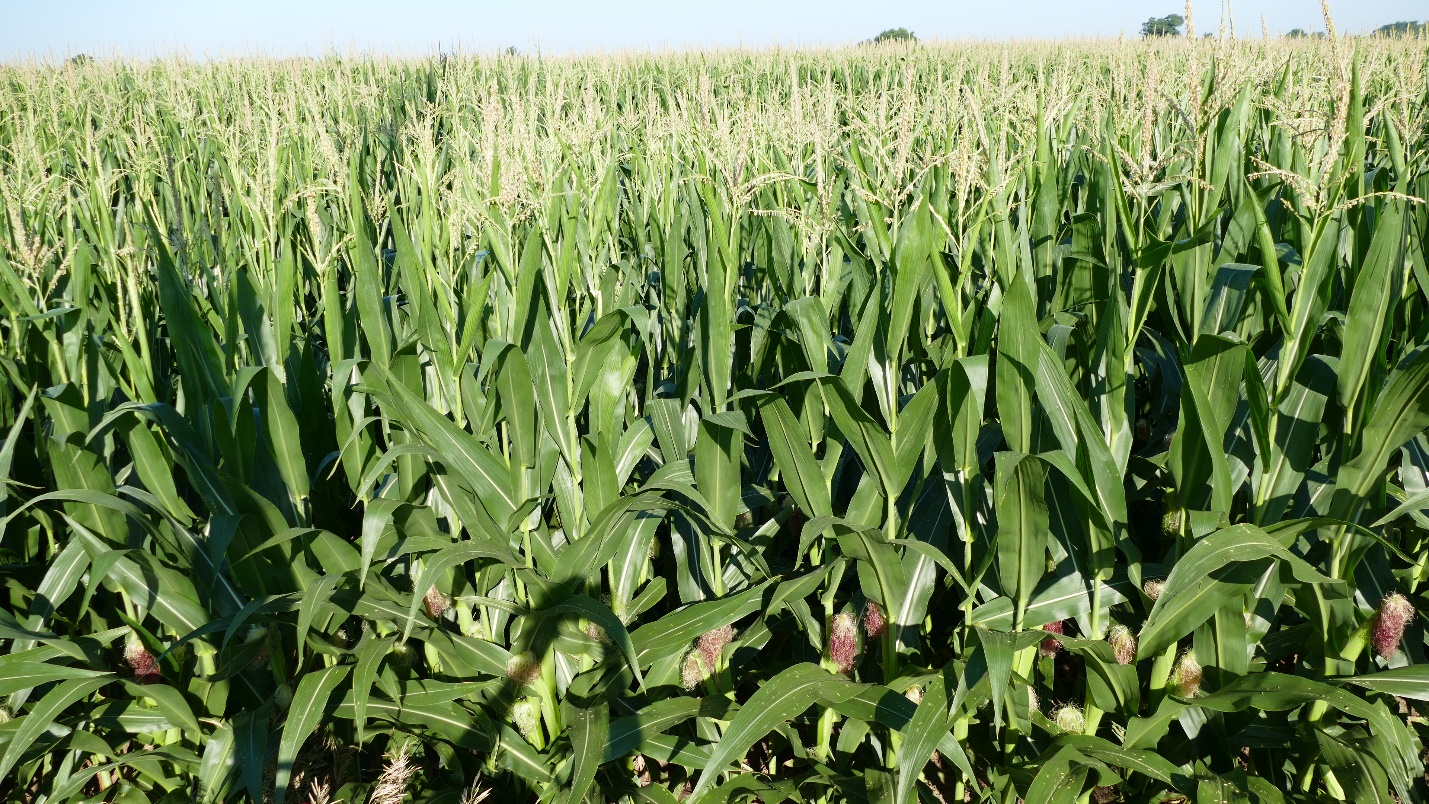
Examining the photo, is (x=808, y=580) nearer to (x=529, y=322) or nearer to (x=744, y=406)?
(x=744, y=406)

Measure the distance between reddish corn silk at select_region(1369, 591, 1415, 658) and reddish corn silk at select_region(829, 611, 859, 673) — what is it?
1.11 m

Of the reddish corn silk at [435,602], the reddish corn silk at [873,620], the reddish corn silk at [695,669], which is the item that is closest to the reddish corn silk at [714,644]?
the reddish corn silk at [695,669]

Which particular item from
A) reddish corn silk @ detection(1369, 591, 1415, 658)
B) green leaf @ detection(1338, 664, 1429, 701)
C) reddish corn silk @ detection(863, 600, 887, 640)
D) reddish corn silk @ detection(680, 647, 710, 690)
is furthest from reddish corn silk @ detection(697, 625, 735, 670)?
reddish corn silk @ detection(1369, 591, 1415, 658)

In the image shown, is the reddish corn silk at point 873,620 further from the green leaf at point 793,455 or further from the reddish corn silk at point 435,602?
the reddish corn silk at point 435,602

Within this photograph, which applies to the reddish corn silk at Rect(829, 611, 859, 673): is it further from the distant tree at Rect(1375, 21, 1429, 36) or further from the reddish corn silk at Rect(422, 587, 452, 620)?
the distant tree at Rect(1375, 21, 1429, 36)

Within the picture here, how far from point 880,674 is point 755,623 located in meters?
0.39

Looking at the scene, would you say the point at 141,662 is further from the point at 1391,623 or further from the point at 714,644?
the point at 1391,623

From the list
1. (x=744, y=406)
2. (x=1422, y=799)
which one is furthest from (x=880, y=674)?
(x=1422, y=799)

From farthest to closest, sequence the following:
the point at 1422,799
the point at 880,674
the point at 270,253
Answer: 1. the point at 270,253
2. the point at 880,674
3. the point at 1422,799

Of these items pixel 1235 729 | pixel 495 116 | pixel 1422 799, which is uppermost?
pixel 495 116

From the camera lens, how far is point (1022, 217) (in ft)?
6.86

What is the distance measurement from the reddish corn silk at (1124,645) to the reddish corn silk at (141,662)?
7.56ft

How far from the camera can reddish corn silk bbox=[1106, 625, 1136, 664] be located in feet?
6.44

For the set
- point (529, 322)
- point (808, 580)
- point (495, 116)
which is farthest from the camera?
point (495, 116)
